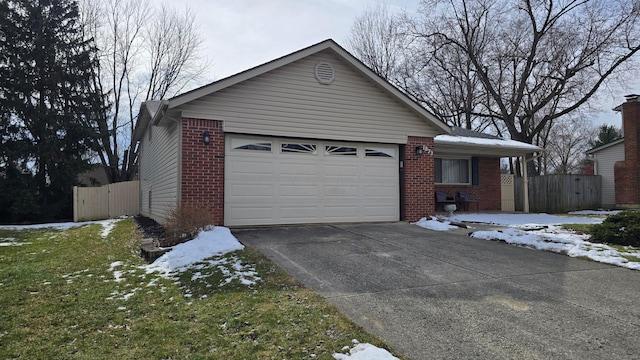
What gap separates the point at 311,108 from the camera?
32.2 ft

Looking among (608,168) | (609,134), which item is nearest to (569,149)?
(609,134)

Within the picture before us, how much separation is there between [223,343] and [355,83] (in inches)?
329

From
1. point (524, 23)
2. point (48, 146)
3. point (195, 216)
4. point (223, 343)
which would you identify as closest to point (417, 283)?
point (223, 343)

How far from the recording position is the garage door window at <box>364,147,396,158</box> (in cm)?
1060

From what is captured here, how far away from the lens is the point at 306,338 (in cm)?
326

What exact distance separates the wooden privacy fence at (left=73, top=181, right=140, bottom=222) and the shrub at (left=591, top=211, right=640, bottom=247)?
1677cm

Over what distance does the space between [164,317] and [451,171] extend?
1351cm

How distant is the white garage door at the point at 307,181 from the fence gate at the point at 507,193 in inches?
313

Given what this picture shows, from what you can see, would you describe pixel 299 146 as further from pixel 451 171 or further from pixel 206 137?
pixel 451 171

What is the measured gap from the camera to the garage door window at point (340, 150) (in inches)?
399

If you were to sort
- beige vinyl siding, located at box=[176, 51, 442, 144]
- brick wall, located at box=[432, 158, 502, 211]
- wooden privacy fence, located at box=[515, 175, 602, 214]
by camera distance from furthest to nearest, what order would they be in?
wooden privacy fence, located at box=[515, 175, 602, 214] < brick wall, located at box=[432, 158, 502, 211] < beige vinyl siding, located at box=[176, 51, 442, 144]

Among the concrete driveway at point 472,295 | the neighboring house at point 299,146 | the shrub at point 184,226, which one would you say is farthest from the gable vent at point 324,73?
the shrub at point 184,226

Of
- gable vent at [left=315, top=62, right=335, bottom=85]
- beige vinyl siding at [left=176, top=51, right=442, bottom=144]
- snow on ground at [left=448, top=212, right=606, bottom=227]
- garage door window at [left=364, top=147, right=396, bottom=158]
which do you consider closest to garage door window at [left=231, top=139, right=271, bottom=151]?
beige vinyl siding at [left=176, top=51, right=442, bottom=144]

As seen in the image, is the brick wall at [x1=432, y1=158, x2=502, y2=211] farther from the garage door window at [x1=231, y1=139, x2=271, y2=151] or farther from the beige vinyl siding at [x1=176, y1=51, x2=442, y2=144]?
the garage door window at [x1=231, y1=139, x2=271, y2=151]
